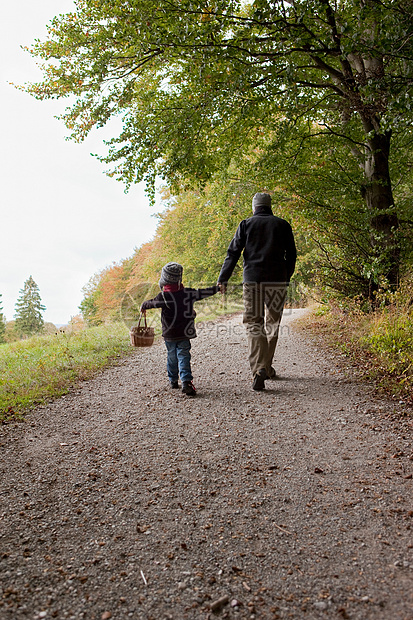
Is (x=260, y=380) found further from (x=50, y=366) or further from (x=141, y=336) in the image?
(x=50, y=366)

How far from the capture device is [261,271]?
17.9ft

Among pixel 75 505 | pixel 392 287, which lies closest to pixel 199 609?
pixel 75 505

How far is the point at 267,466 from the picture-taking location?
3387mm

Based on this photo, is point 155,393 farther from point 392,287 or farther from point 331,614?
point 392,287

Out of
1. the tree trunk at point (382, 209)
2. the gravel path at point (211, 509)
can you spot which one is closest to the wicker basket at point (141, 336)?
the gravel path at point (211, 509)

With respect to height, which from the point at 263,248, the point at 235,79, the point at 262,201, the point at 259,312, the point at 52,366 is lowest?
the point at 52,366

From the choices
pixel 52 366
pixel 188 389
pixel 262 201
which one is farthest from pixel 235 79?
pixel 52 366

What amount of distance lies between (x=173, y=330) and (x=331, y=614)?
3.94 meters

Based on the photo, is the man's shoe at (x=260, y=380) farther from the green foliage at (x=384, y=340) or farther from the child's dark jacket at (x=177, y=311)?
the green foliage at (x=384, y=340)

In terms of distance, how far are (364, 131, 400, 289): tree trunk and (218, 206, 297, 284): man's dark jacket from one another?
10.2ft

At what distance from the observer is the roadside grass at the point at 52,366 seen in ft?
18.1

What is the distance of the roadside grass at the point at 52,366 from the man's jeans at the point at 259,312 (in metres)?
2.81

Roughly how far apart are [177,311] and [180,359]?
0.66 m

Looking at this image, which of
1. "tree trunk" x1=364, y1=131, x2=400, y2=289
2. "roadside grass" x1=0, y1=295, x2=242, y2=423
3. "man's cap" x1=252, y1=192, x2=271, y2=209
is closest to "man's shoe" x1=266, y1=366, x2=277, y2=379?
"man's cap" x1=252, y1=192, x2=271, y2=209
